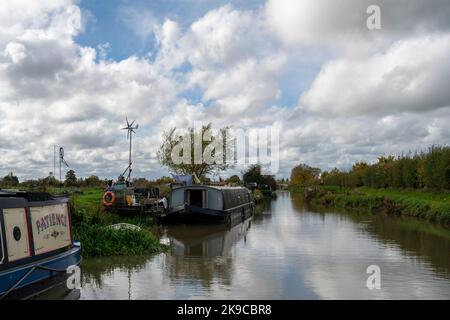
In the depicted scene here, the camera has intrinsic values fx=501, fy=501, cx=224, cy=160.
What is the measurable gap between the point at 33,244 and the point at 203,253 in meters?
7.40

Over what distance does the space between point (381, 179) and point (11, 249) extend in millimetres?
42115

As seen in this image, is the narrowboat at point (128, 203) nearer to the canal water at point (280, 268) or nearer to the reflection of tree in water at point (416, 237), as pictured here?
the canal water at point (280, 268)

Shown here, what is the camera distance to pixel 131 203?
24.1 meters

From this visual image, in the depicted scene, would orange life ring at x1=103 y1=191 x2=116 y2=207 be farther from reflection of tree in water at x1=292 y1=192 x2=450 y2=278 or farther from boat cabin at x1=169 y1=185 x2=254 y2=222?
reflection of tree in water at x1=292 y1=192 x2=450 y2=278

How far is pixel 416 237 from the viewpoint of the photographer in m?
19.4

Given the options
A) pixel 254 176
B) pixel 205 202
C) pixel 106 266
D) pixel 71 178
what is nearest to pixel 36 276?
pixel 106 266

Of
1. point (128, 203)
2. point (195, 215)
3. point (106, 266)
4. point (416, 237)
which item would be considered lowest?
point (416, 237)

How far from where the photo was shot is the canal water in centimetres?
991

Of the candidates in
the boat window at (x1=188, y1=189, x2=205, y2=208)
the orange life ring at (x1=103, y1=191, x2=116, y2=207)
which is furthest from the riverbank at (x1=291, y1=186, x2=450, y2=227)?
the orange life ring at (x1=103, y1=191, x2=116, y2=207)

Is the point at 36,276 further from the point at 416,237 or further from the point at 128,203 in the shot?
the point at 128,203

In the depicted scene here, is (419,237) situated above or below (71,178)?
below

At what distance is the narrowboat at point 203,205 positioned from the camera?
23609 mm

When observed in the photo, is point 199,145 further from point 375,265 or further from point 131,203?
point 375,265

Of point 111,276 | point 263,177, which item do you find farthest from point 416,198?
point 263,177
